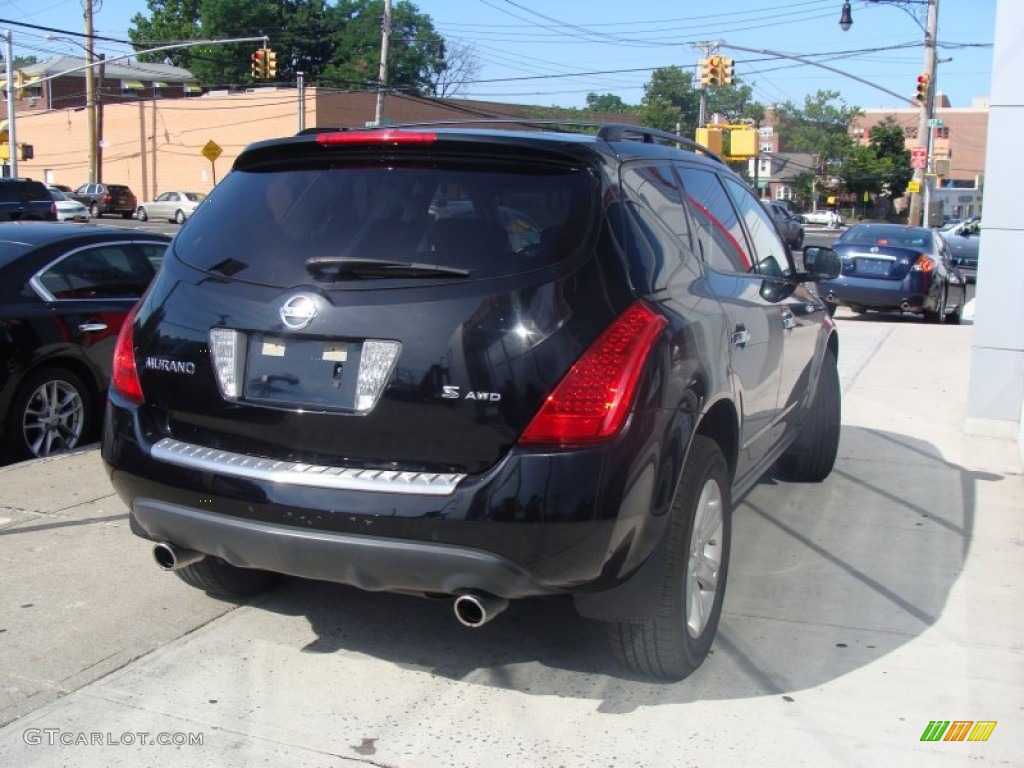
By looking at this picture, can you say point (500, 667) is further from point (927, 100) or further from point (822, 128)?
point (822, 128)

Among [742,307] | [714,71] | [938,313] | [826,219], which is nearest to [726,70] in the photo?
[714,71]

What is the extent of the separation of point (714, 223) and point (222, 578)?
8.18 feet

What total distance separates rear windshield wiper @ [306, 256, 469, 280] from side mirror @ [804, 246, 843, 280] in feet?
9.78

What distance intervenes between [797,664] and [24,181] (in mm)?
20988

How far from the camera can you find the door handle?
414cm

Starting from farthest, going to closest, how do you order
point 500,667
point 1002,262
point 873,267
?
point 873,267
point 1002,262
point 500,667

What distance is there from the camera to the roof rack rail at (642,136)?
13.2 ft

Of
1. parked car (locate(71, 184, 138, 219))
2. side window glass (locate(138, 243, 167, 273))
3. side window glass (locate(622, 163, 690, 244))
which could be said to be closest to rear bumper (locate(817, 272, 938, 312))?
side window glass (locate(138, 243, 167, 273))

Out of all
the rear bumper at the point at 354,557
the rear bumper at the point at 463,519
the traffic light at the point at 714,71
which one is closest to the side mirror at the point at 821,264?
the rear bumper at the point at 463,519

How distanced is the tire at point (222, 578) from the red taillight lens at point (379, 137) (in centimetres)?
171

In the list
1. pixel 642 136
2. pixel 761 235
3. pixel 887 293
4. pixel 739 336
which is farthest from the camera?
pixel 887 293

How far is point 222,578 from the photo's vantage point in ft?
14.6

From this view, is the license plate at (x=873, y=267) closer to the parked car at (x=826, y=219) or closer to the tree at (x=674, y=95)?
the parked car at (x=826, y=219)

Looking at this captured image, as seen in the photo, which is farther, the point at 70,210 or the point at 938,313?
the point at 70,210
